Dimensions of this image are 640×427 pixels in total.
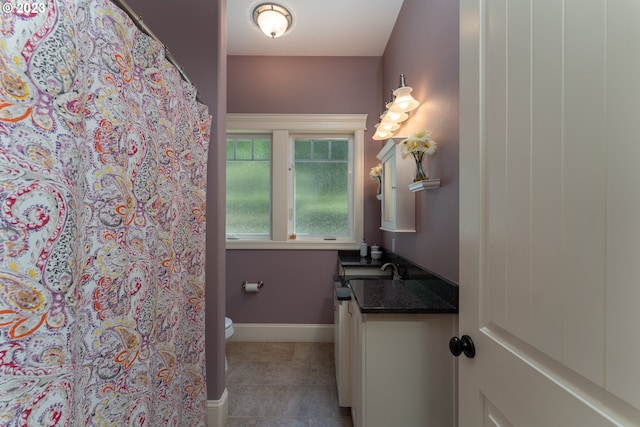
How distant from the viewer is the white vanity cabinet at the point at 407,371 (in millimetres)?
1166

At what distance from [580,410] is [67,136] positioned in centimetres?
110

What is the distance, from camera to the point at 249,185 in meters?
2.88

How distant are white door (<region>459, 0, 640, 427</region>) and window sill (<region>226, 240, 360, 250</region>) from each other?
198 centimetres

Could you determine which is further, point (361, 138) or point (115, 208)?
point (361, 138)

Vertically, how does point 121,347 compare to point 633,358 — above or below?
below

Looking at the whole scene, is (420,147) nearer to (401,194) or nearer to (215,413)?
(401,194)

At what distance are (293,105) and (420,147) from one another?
1.68 m

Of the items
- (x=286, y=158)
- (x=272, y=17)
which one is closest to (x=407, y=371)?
(x=286, y=158)

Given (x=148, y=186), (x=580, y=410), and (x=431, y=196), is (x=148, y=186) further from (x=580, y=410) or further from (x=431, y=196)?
(x=431, y=196)

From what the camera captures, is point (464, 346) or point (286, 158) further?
point (286, 158)

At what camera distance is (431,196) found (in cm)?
157

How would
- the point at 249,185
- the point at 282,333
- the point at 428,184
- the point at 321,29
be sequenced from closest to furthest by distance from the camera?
the point at 428,184
the point at 321,29
the point at 282,333
the point at 249,185

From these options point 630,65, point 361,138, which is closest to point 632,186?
point 630,65

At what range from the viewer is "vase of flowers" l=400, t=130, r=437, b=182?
57.2 inches
